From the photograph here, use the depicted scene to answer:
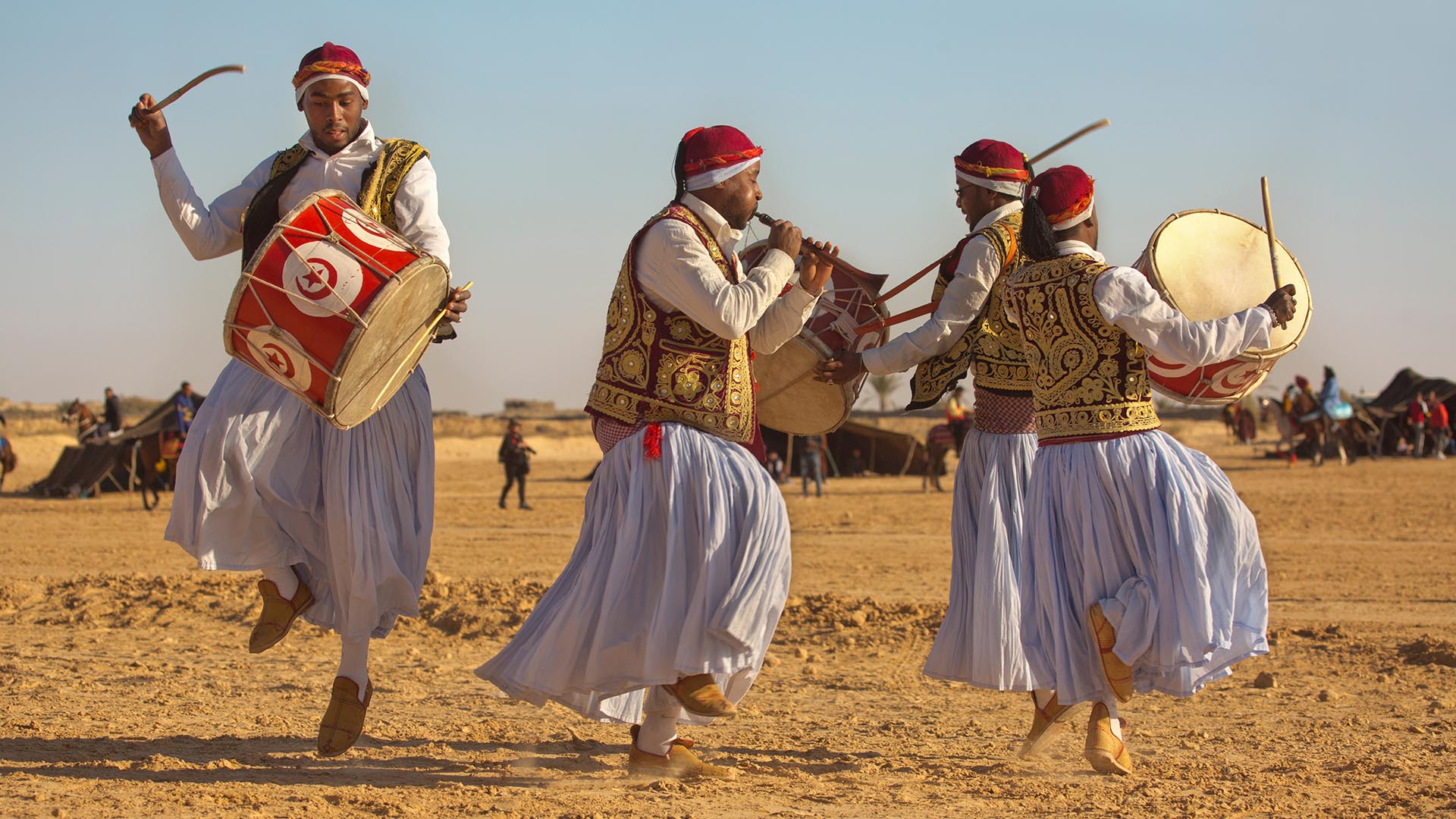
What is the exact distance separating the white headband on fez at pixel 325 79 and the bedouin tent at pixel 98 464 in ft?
67.8

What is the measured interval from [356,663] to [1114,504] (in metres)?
2.87

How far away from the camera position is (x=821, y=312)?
6.07 metres

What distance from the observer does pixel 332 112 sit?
17.4 feet

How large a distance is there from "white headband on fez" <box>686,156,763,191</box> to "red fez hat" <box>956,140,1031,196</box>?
1.32m

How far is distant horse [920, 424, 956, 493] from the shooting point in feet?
78.9

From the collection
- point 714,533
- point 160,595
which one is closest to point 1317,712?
point 714,533

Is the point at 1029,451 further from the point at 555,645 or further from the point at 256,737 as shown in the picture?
the point at 256,737

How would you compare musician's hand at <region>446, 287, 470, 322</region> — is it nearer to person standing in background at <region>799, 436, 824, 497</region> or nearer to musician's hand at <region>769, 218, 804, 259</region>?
musician's hand at <region>769, 218, 804, 259</region>

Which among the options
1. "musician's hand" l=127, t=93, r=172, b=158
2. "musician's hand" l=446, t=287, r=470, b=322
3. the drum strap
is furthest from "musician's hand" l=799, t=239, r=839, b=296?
"musician's hand" l=127, t=93, r=172, b=158

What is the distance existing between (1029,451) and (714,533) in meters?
1.69

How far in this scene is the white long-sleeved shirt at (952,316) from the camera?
18.1 ft

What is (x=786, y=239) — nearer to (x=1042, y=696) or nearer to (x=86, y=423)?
(x=1042, y=696)

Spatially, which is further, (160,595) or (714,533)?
(160,595)

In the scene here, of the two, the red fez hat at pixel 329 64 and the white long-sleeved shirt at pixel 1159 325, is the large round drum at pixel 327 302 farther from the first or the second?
the white long-sleeved shirt at pixel 1159 325
